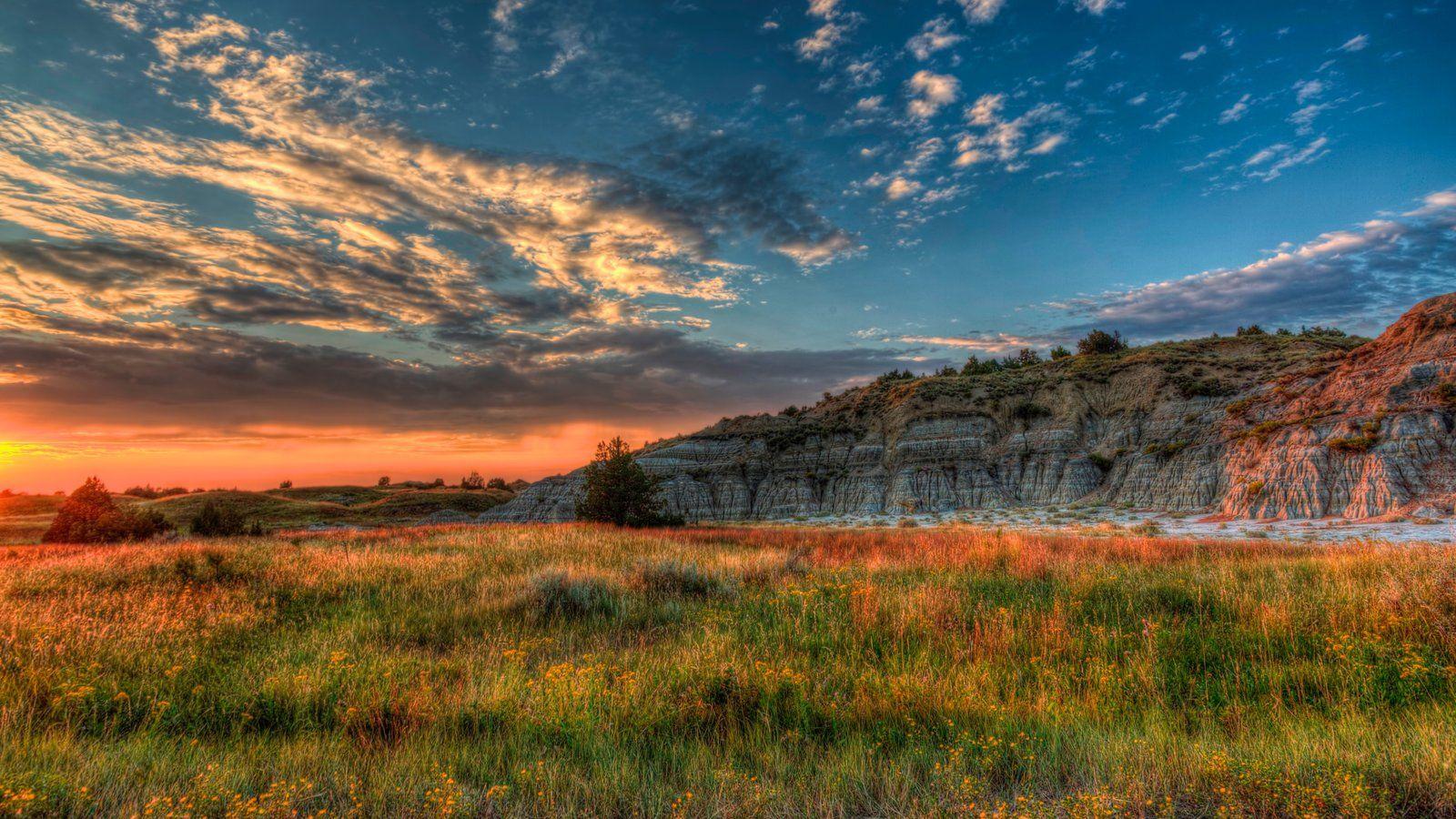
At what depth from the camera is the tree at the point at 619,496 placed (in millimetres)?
27203

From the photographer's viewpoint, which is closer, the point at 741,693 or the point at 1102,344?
the point at 741,693

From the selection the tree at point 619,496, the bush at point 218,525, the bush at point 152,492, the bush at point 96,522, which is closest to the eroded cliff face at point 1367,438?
the tree at point 619,496

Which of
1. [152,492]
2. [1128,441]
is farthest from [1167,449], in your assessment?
[152,492]

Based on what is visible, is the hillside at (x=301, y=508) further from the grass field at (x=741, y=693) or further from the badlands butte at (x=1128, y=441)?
the grass field at (x=741, y=693)

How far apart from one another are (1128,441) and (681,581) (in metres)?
43.6

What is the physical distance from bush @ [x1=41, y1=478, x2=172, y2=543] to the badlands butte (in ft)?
79.6

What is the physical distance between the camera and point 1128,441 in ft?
140

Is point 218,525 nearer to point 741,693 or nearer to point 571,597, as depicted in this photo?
point 571,597

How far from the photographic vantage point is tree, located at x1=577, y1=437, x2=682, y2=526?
2720 centimetres

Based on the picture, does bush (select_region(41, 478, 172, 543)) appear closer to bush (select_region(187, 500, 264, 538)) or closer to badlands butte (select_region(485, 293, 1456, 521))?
bush (select_region(187, 500, 264, 538))

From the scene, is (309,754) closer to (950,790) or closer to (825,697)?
(825,697)

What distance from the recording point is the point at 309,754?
4.47 m

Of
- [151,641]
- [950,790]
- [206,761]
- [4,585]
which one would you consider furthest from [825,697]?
[4,585]

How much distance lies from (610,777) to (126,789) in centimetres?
311
